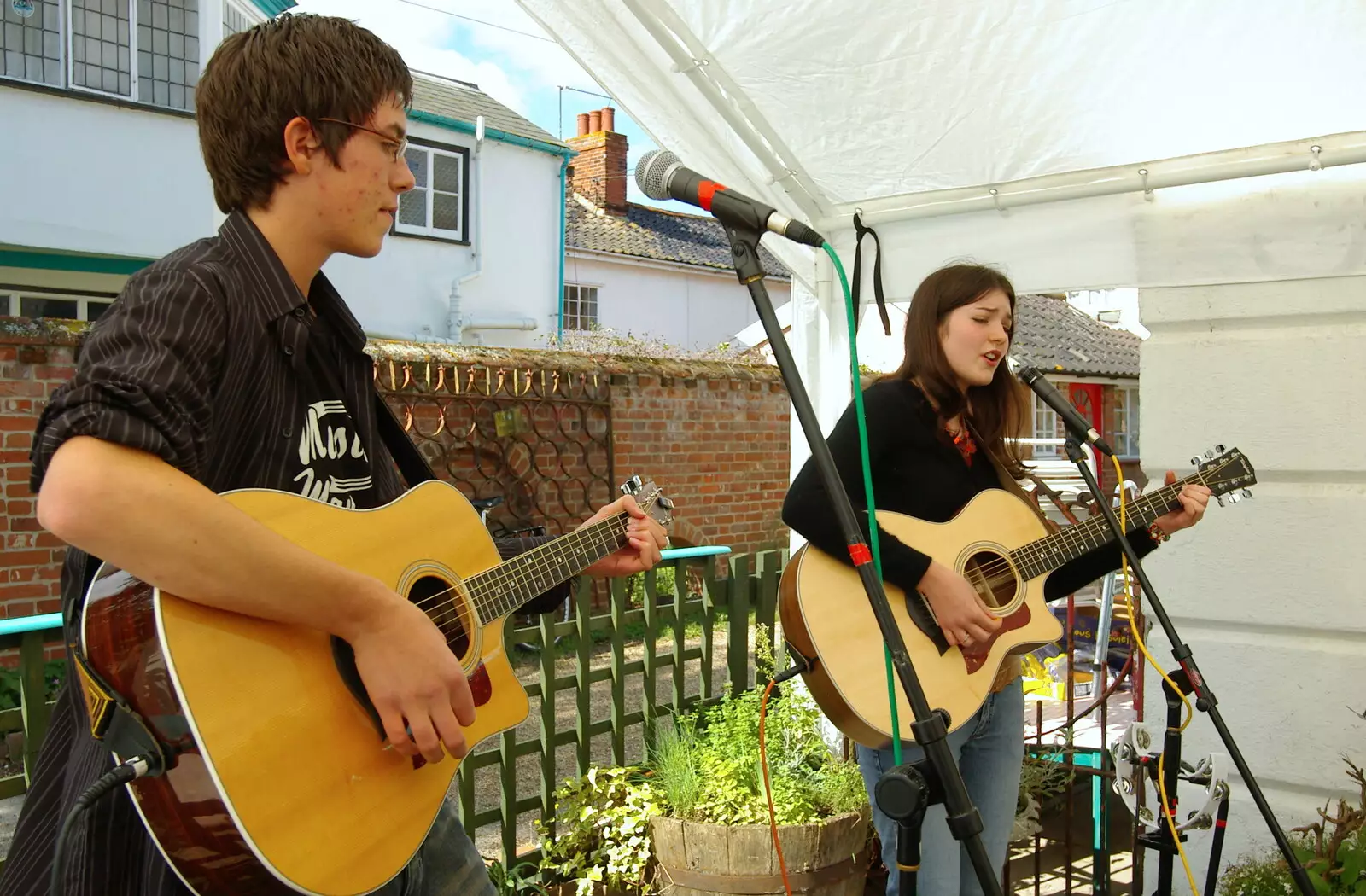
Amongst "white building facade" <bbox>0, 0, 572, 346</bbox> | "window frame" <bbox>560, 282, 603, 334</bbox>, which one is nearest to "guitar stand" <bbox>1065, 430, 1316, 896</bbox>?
"white building facade" <bbox>0, 0, 572, 346</bbox>

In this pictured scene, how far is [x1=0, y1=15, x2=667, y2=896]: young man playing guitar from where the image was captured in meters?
1.24

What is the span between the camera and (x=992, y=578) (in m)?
2.82

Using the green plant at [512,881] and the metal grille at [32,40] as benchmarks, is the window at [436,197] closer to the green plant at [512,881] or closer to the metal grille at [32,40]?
the metal grille at [32,40]

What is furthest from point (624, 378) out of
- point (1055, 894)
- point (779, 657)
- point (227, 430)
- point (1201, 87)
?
point (227, 430)

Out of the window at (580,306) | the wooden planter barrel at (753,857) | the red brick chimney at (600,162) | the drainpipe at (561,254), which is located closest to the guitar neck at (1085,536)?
the wooden planter barrel at (753,857)

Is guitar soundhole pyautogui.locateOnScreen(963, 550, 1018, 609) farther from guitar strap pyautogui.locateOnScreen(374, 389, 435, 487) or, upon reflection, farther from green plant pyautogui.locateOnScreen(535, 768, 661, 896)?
guitar strap pyautogui.locateOnScreen(374, 389, 435, 487)

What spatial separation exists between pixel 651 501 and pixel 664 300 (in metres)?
20.2

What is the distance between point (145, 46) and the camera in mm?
11828

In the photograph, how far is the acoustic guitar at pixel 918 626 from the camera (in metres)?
2.57

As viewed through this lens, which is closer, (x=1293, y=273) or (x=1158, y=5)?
(x=1158, y=5)

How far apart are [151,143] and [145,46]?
1.19 meters

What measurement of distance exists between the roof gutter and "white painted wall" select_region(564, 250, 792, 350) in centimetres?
414

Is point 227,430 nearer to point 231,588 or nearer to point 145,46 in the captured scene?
point 231,588

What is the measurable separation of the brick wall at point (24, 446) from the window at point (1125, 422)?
1633 centimetres
